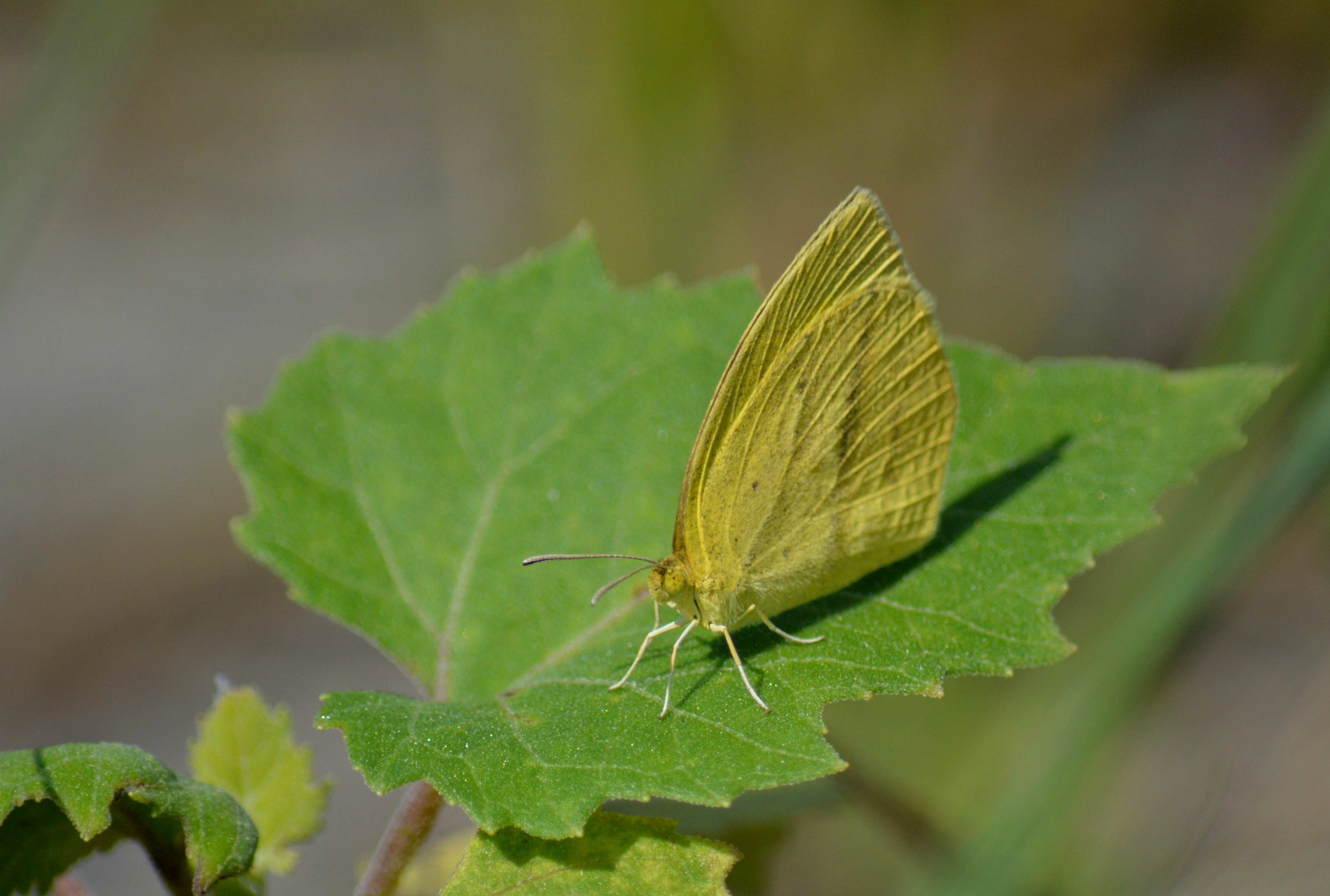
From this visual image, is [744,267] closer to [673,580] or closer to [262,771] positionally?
[673,580]

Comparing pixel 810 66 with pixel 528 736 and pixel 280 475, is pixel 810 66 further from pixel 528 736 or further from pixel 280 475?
pixel 528 736

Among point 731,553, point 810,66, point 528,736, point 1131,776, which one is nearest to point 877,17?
point 810,66

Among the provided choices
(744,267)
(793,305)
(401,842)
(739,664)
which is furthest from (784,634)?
(744,267)

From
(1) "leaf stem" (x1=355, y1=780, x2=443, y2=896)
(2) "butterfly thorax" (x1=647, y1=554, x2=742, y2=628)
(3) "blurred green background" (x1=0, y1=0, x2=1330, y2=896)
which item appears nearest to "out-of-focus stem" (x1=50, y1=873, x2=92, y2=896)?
(1) "leaf stem" (x1=355, y1=780, x2=443, y2=896)

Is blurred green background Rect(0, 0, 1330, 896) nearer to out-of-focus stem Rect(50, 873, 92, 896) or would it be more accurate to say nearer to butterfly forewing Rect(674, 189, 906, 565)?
butterfly forewing Rect(674, 189, 906, 565)

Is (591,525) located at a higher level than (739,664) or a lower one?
higher

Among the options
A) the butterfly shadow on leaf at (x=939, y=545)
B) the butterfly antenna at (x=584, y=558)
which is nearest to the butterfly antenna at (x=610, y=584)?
the butterfly antenna at (x=584, y=558)
